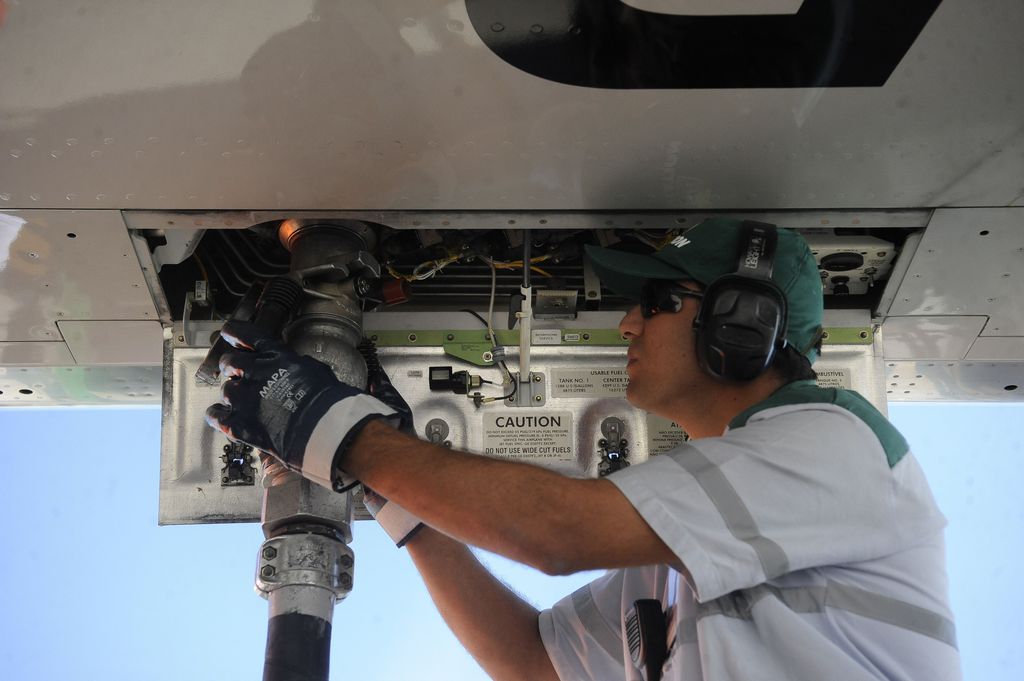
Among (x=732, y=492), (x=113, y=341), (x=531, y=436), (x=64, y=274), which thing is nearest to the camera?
(x=732, y=492)

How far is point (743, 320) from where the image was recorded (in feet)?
7.37

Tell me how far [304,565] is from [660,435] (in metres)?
1.15

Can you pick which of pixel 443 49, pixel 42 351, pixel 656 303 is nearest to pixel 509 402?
pixel 656 303

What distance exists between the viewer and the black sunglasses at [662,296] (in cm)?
246

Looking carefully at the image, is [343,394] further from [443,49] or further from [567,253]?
[567,253]

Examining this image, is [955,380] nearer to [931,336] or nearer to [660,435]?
[931,336]

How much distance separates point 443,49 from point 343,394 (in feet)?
2.42

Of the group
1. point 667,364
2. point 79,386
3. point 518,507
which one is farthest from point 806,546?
point 79,386

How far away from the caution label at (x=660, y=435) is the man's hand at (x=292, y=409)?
1035mm

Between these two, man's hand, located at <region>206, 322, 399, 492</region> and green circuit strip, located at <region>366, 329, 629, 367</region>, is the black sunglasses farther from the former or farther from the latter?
man's hand, located at <region>206, 322, 399, 492</region>

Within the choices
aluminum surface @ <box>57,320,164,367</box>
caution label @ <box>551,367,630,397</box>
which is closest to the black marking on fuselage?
caution label @ <box>551,367,630,397</box>

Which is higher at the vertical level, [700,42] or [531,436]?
[700,42]

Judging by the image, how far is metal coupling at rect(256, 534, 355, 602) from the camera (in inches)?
92.3

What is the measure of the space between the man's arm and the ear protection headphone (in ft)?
1.59
